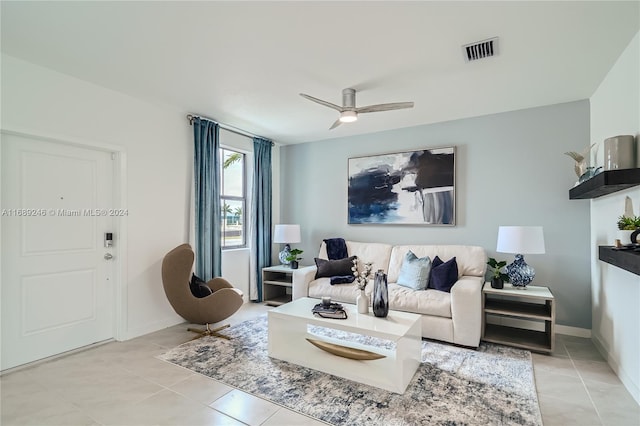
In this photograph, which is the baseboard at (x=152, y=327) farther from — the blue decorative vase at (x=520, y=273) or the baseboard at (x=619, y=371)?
the baseboard at (x=619, y=371)

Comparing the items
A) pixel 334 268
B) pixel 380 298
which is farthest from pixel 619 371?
pixel 334 268

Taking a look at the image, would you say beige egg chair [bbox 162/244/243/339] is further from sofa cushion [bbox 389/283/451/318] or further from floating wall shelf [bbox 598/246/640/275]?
floating wall shelf [bbox 598/246/640/275]

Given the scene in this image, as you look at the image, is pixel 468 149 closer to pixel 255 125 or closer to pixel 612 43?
pixel 612 43

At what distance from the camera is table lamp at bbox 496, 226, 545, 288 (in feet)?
10.4

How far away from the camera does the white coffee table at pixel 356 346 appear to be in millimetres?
2377

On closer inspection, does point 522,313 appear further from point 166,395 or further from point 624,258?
point 166,395

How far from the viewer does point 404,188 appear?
4512 mm

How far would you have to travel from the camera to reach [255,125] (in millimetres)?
4543

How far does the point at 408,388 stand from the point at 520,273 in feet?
6.11

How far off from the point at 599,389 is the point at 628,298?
0.72 meters

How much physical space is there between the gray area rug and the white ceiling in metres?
2.59

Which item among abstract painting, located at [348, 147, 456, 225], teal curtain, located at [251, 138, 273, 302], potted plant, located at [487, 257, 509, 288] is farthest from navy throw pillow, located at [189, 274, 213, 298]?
potted plant, located at [487, 257, 509, 288]

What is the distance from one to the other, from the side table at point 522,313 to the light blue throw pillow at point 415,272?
614mm

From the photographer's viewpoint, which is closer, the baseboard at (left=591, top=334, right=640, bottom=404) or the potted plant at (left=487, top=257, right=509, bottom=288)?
the baseboard at (left=591, top=334, right=640, bottom=404)
